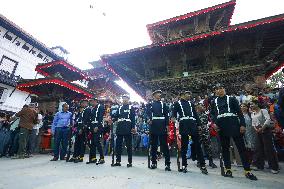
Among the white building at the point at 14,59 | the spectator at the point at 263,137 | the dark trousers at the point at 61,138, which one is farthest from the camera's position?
the white building at the point at 14,59

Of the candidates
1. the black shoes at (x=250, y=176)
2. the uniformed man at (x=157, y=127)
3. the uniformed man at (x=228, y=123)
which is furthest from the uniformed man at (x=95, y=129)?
the black shoes at (x=250, y=176)

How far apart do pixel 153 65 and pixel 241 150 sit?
10409 mm

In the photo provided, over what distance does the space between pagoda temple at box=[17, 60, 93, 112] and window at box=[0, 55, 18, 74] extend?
39.8ft

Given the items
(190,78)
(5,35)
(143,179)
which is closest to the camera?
(143,179)

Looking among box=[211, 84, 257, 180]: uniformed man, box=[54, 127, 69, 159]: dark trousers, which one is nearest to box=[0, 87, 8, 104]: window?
box=[54, 127, 69, 159]: dark trousers

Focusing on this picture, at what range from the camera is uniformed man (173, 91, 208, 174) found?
5516 millimetres

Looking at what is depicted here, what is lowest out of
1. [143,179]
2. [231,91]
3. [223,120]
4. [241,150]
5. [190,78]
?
[143,179]

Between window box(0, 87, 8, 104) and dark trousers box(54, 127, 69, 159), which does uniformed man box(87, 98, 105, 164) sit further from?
window box(0, 87, 8, 104)

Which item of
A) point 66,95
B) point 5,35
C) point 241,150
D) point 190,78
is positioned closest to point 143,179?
point 241,150

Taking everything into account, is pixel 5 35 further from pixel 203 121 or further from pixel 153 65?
pixel 203 121

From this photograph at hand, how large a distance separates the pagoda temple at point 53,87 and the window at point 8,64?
12.1 meters

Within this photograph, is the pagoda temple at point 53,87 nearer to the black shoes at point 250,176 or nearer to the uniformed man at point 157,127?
the uniformed man at point 157,127

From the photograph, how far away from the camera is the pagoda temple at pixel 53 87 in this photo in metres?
13.8

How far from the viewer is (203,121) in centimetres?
697
